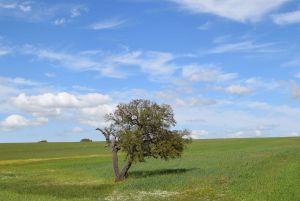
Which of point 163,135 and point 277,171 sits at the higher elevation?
point 163,135

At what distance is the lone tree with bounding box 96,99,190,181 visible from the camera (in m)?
52.6

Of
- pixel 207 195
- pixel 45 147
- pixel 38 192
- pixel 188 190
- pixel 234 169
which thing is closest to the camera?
pixel 207 195

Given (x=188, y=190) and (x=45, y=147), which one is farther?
(x=45, y=147)

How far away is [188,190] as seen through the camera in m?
38.4

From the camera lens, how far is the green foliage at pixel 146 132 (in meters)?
52.6

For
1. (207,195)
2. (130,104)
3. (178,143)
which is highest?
(130,104)

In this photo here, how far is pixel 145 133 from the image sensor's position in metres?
53.4

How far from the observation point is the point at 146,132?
175ft

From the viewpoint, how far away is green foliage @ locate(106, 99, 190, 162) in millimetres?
52594

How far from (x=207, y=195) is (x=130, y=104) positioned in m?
20.0

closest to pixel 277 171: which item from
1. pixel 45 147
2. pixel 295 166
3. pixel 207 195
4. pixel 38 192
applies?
pixel 295 166

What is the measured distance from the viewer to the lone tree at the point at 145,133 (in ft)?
173

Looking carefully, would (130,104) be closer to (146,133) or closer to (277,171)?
(146,133)

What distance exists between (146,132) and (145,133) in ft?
0.49
